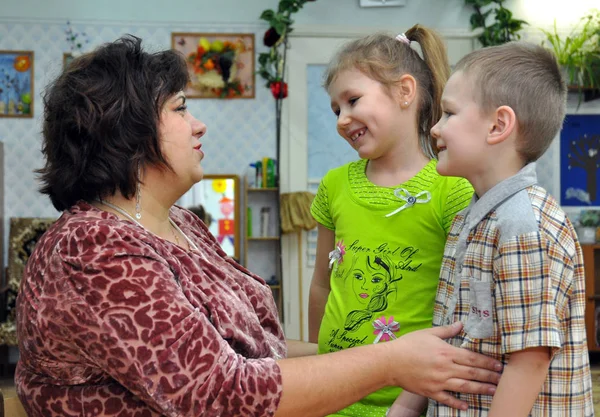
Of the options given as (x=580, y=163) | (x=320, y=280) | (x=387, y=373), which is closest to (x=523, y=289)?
(x=387, y=373)

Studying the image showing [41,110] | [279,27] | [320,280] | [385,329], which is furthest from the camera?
[41,110]

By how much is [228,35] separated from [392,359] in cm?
559

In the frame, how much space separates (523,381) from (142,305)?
0.69 meters

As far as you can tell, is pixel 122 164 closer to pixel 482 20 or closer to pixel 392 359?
pixel 392 359

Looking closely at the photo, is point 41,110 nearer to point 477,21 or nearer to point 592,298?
point 477,21

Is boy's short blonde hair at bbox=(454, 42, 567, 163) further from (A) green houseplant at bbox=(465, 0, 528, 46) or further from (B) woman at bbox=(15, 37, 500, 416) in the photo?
(A) green houseplant at bbox=(465, 0, 528, 46)

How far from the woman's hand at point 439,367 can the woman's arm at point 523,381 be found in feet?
0.20

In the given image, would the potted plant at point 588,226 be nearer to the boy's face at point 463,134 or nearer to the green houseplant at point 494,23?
the green houseplant at point 494,23

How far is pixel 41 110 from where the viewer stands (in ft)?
21.3

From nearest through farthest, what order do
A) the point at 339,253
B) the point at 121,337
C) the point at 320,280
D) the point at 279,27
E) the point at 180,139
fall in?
the point at 121,337
the point at 180,139
the point at 339,253
the point at 320,280
the point at 279,27

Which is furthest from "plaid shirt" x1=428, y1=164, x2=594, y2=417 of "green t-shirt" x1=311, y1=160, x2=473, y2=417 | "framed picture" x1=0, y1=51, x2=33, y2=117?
"framed picture" x1=0, y1=51, x2=33, y2=117

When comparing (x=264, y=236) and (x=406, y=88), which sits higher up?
(x=406, y=88)

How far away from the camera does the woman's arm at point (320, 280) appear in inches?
82.0

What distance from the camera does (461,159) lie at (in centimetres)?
143
